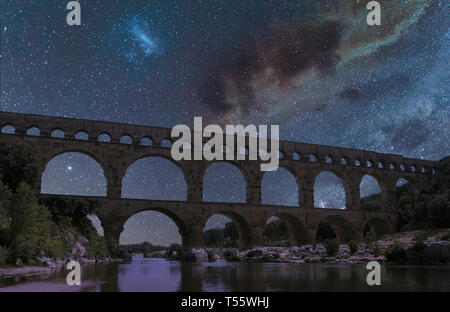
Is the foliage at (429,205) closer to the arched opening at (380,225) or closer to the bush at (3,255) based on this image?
the arched opening at (380,225)

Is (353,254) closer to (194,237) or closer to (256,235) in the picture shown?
(256,235)

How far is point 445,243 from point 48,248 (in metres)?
21.1

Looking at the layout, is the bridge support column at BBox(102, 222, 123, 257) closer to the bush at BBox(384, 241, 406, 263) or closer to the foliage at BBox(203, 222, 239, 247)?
the bush at BBox(384, 241, 406, 263)

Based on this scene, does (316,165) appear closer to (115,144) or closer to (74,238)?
(115,144)

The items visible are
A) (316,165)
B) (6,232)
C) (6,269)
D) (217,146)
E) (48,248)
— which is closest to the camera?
(6,269)

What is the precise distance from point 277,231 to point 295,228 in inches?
1506

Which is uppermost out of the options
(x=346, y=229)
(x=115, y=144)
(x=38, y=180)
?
(x=115, y=144)

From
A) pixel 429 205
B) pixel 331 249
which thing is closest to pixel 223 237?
pixel 429 205

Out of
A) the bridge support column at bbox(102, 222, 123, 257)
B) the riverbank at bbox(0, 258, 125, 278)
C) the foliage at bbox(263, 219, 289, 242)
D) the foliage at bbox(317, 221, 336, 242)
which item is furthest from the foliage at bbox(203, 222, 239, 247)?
the riverbank at bbox(0, 258, 125, 278)

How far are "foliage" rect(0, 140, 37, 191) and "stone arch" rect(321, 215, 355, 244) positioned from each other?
28.8m

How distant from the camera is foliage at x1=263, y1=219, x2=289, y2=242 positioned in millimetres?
76762

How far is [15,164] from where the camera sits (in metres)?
24.7
